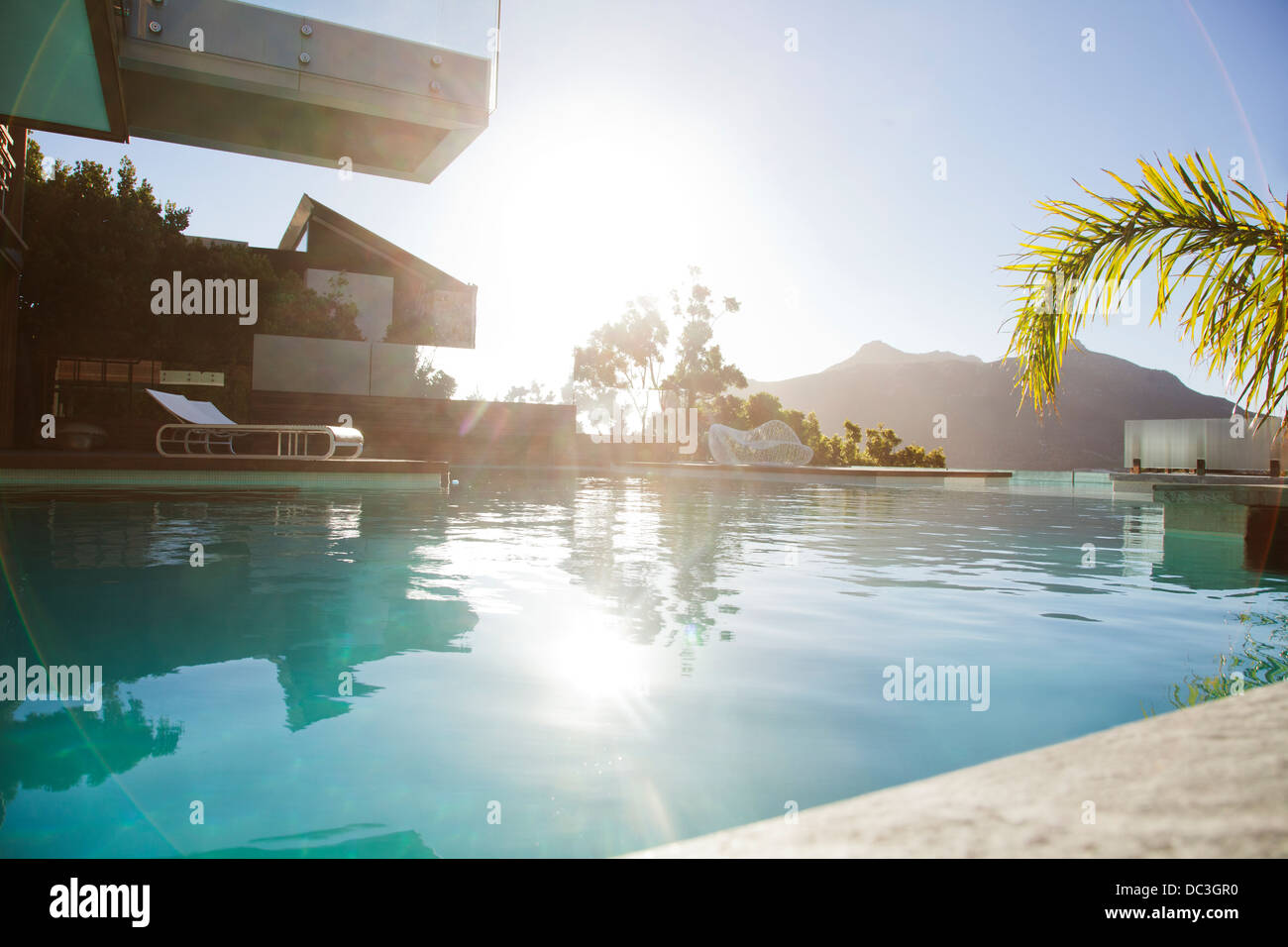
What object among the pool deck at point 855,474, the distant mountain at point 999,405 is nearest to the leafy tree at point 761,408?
the pool deck at point 855,474

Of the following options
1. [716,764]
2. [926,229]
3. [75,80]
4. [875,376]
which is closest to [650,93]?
[926,229]

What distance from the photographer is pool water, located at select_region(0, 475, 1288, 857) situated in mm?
1910

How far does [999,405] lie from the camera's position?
78875 mm

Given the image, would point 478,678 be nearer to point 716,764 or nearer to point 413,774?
point 413,774

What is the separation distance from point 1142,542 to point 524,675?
6.61 m

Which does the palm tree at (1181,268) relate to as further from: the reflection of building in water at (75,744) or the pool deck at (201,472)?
the pool deck at (201,472)

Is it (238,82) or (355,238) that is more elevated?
(355,238)

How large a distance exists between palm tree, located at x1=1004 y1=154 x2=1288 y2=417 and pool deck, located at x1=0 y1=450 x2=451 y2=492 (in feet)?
29.9

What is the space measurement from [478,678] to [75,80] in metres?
8.19

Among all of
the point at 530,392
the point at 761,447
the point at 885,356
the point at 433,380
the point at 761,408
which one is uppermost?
the point at 885,356

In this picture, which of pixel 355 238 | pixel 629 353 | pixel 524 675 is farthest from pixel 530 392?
pixel 524 675

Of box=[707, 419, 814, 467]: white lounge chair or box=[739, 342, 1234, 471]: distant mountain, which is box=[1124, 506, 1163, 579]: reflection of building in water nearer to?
box=[707, 419, 814, 467]: white lounge chair

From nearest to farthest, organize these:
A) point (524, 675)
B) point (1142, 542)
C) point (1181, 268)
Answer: point (524, 675) < point (1181, 268) < point (1142, 542)

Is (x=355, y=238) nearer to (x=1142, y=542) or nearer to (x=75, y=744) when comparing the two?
(x=1142, y=542)
